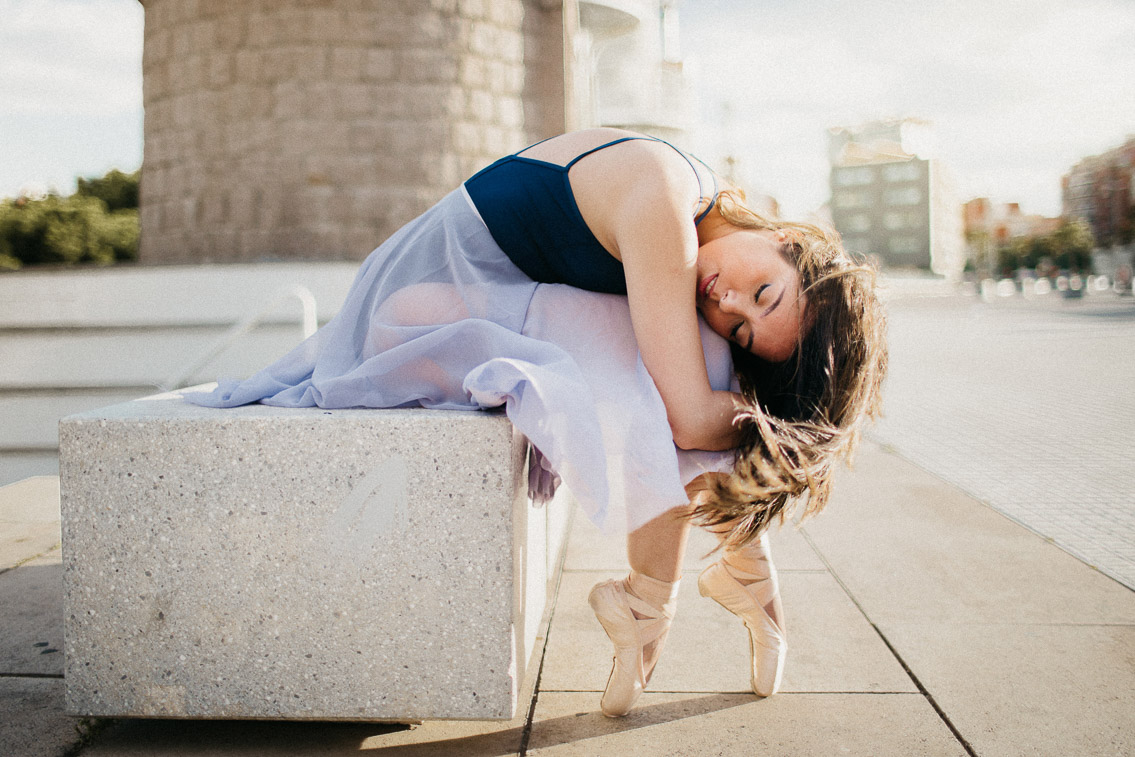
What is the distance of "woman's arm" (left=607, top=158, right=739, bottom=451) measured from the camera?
1530mm

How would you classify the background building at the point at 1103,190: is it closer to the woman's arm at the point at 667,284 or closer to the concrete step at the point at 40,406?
the concrete step at the point at 40,406

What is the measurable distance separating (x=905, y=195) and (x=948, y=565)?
4148 inches

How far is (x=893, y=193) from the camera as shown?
97.8m

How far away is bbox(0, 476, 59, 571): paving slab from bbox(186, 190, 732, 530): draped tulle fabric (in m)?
1.47

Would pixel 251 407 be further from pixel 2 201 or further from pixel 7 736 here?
pixel 2 201

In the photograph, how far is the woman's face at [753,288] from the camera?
5.38 ft

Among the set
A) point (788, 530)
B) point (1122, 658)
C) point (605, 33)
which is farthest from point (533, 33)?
point (1122, 658)

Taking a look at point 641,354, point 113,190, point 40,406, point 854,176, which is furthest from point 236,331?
point 854,176

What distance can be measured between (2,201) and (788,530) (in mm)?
30309

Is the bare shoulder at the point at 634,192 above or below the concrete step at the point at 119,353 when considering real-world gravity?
above

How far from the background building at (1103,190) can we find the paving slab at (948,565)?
65.7 m

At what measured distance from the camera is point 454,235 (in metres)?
1.89

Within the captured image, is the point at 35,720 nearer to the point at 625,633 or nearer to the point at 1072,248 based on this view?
the point at 625,633

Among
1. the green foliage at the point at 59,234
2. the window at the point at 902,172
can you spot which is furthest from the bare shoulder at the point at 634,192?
the window at the point at 902,172
